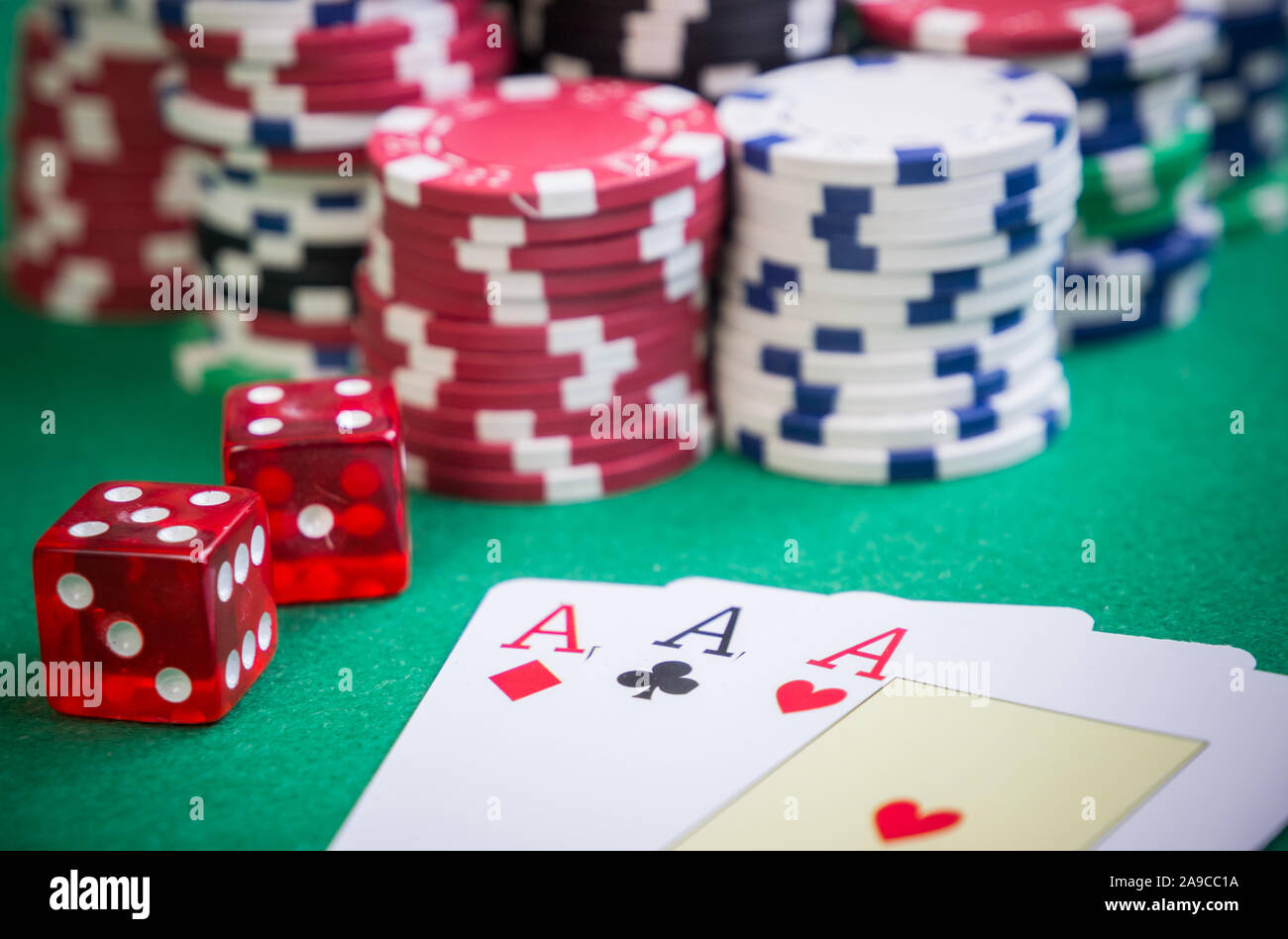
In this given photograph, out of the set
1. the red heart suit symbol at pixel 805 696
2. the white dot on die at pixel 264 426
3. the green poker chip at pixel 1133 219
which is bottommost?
the red heart suit symbol at pixel 805 696

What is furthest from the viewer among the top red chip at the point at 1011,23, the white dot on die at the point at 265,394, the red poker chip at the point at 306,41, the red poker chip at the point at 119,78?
the red poker chip at the point at 119,78

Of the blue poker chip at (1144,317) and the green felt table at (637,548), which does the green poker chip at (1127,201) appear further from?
the green felt table at (637,548)

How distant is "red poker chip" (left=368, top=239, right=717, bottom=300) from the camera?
302cm

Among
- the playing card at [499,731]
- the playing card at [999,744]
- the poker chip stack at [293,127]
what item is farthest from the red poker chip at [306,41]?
the playing card at [999,744]

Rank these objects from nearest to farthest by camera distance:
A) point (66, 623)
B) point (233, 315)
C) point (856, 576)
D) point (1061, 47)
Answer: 1. point (66, 623)
2. point (856, 576)
3. point (1061, 47)
4. point (233, 315)

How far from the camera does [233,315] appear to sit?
3.64 meters

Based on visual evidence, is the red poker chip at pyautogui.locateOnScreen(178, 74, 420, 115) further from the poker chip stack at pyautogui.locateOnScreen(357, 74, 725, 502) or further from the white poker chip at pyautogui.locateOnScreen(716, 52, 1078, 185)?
the white poker chip at pyautogui.locateOnScreen(716, 52, 1078, 185)

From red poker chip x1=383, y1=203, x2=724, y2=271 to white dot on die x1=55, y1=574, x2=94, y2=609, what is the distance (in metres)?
0.94

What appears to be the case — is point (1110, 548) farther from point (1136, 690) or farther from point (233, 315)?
point (233, 315)

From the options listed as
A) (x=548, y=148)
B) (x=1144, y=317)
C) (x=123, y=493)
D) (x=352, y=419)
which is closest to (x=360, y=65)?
(x=548, y=148)

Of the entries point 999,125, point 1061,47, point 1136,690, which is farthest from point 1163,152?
point 1136,690

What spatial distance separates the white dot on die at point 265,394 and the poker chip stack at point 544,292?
0.32 metres

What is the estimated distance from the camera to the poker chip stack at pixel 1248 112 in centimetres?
406

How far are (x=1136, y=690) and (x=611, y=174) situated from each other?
1.27 m
